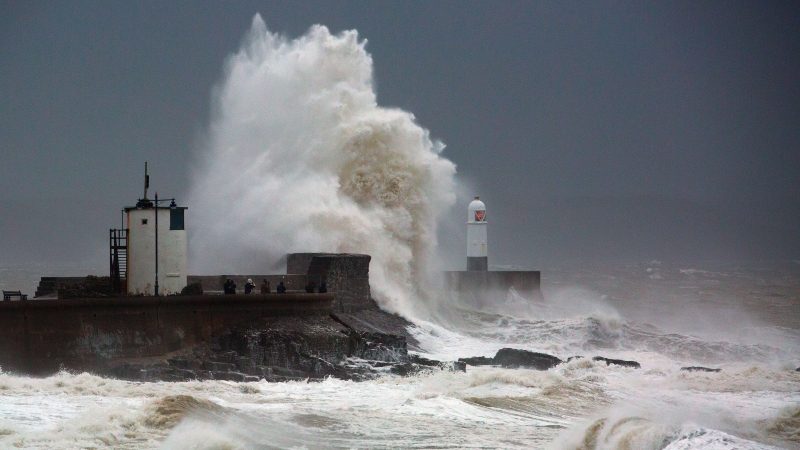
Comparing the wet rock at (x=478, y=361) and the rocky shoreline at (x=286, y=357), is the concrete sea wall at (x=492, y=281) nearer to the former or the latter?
the wet rock at (x=478, y=361)

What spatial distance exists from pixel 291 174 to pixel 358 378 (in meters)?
9.21

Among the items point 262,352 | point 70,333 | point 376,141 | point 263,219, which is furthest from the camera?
point 376,141

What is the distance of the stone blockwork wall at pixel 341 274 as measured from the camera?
1858 cm

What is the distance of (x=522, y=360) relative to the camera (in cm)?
1711

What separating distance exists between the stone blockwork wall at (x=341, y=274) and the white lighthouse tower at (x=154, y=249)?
343cm

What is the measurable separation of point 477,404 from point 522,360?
3.58 metres

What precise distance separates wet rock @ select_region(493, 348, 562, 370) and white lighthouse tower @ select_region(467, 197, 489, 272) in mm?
11595

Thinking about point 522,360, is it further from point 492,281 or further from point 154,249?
point 492,281

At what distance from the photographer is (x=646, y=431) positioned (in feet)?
32.5

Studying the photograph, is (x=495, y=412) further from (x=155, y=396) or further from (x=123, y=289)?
(x=123, y=289)

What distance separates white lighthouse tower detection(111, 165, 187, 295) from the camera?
1519 cm

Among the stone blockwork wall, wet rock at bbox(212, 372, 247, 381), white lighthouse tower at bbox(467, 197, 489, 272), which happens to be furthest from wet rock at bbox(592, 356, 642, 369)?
white lighthouse tower at bbox(467, 197, 489, 272)

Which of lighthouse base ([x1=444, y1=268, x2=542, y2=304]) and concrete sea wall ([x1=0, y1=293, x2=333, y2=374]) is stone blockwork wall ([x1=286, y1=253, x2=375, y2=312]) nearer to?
concrete sea wall ([x1=0, y1=293, x2=333, y2=374])

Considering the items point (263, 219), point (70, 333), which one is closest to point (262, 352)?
point (70, 333)
